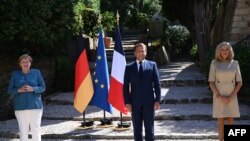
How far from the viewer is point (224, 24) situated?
15.8m

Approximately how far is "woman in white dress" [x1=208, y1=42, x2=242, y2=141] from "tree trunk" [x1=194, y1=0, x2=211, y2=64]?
9.82 metres

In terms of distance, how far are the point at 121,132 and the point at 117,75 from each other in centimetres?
112

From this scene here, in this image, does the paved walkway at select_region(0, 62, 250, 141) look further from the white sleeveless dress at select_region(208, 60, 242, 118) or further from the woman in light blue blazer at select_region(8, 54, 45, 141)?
the woman in light blue blazer at select_region(8, 54, 45, 141)

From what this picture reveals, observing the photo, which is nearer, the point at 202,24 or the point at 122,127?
the point at 122,127

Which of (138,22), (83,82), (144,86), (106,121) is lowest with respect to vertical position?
(106,121)

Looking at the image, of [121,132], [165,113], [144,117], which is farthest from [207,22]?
[144,117]

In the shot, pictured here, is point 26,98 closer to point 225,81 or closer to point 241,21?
point 225,81

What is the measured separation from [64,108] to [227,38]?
6.50 m

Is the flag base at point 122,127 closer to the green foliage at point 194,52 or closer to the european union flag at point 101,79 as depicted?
the european union flag at point 101,79

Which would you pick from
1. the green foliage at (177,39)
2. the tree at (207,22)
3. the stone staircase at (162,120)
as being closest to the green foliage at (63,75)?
the stone staircase at (162,120)

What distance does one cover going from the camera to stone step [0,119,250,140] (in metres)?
8.16

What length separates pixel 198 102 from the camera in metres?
11.2

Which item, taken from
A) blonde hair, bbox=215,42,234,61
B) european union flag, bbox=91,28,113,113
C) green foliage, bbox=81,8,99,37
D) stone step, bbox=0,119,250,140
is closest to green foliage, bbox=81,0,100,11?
green foliage, bbox=81,8,99,37

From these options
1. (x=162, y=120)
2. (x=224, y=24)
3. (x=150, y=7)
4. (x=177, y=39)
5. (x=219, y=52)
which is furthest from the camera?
(x=150, y=7)
